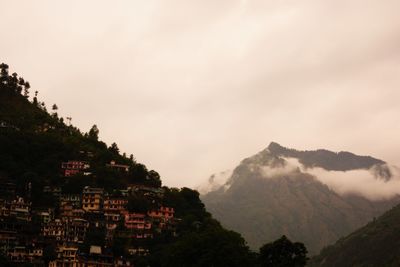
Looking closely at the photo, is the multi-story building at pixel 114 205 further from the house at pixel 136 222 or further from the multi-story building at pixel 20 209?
the multi-story building at pixel 20 209

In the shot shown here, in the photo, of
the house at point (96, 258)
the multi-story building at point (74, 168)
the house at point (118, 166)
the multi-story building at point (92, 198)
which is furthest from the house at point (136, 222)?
the house at point (118, 166)

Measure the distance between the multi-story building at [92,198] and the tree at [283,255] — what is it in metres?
39.1

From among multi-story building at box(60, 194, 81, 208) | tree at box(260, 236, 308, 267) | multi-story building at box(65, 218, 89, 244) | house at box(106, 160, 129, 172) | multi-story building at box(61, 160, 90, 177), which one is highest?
house at box(106, 160, 129, 172)

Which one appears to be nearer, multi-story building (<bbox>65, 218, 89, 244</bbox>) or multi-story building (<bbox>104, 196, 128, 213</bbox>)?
multi-story building (<bbox>65, 218, 89, 244</bbox>)

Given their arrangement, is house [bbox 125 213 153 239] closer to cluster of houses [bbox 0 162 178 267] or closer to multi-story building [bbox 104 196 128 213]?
cluster of houses [bbox 0 162 178 267]

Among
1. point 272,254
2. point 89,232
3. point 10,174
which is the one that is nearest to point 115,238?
point 89,232

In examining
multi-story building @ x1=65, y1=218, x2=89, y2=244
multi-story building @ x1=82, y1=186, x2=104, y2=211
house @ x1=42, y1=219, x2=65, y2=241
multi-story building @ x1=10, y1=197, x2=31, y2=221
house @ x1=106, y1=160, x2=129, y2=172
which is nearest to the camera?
multi-story building @ x1=65, y1=218, x2=89, y2=244

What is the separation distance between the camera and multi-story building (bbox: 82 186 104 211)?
109 meters

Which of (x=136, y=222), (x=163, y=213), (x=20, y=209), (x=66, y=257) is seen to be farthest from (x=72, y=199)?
(x=163, y=213)

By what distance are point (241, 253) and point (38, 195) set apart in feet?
146

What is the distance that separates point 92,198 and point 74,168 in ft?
33.9

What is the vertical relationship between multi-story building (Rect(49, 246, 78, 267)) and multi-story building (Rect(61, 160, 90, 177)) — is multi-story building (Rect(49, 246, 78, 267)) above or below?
below

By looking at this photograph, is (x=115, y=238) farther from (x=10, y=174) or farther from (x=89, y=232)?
(x=10, y=174)

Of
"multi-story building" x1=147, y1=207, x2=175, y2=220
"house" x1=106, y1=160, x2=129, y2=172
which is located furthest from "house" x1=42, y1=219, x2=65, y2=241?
"house" x1=106, y1=160, x2=129, y2=172
